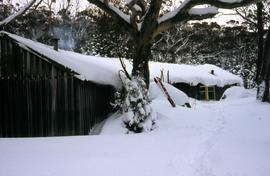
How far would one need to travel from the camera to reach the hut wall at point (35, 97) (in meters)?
12.4

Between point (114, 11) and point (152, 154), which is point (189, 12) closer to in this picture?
point (114, 11)

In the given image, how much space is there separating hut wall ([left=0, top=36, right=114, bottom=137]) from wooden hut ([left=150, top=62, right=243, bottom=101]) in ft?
48.6

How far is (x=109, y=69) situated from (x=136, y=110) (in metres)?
Result: 5.12

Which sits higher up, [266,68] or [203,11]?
[203,11]

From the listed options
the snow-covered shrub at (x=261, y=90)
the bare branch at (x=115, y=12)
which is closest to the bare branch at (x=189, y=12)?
the bare branch at (x=115, y=12)

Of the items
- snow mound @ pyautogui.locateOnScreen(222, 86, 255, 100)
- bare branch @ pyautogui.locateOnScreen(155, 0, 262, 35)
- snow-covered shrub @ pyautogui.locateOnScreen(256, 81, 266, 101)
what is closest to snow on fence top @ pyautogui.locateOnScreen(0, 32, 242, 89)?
bare branch @ pyautogui.locateOnScreen(155, 0, 262, 35)

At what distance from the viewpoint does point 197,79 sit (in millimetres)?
35188

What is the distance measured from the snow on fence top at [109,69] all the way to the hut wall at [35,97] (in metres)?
0.32

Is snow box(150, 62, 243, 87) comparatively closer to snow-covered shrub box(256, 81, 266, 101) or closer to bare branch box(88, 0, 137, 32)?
snow-covered shrub box(256, 81, 266, 101)

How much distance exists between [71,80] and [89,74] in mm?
874

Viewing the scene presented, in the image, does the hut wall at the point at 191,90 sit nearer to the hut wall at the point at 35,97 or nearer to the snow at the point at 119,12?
the snow at the point at 119,12

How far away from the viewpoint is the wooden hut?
101 ft

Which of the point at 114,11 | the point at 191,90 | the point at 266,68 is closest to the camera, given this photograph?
the point at 114,11

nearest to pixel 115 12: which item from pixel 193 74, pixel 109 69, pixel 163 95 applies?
pixel 109 69
